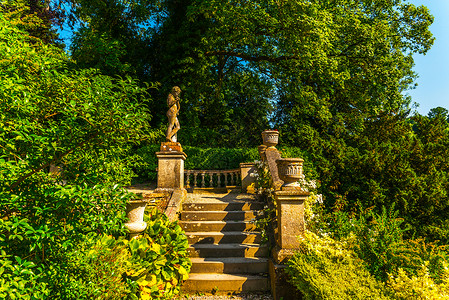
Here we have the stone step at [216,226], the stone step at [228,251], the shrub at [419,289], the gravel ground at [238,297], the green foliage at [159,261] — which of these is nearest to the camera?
the shrub at [419,289]

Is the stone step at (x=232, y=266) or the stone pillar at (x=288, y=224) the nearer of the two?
the stone pillar at (x=288, y=224)

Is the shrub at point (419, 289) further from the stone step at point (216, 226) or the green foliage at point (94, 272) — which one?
the stone step at point (216, 226)

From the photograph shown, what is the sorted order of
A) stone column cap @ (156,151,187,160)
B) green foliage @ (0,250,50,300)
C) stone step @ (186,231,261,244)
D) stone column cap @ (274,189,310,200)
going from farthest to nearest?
stone column cap @ (156,151,187,160) < stone step @ (186,231,261,244) < stone column cap @ (274,189,310,200) < green foliage @ (0,250,50,300)

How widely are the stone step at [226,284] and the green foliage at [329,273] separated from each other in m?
0.82

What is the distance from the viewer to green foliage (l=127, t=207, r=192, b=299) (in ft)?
12.9

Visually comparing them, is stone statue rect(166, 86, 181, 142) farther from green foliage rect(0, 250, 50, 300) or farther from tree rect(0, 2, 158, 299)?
green foliage rect(0, 250, 50, 300)

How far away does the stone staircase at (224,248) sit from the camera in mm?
4777

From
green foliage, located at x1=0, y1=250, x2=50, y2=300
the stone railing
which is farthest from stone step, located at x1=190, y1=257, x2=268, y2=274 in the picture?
the stone railing

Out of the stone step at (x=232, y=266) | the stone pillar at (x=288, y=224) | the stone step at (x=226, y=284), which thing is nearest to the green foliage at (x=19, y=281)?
the stone step at (x=226, y=284)

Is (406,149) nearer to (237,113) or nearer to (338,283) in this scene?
(338,283)

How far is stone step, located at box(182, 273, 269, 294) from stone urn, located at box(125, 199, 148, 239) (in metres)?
1.31

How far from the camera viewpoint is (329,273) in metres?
3.46

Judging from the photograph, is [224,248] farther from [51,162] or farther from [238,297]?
[51,162]

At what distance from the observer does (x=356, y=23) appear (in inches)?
434
